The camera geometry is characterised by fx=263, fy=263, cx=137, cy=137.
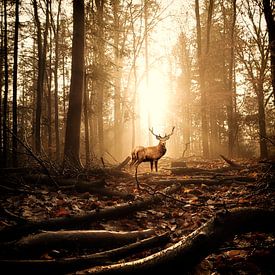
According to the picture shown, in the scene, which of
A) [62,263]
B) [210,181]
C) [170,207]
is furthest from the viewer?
[210,181]

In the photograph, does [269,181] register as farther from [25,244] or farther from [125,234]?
[25,244]

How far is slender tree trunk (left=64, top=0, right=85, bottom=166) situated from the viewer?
9039mm

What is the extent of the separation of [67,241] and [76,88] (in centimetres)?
688

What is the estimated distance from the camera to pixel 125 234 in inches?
139

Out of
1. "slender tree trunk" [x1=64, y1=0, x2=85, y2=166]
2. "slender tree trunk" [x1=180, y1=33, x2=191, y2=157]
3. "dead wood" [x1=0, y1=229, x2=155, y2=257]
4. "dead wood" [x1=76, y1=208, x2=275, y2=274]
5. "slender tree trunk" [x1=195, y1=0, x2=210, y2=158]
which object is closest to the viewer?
"dead wood" [x1=76, y1=208, x2=275, y2=274]

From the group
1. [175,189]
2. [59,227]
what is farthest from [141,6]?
[59,227]

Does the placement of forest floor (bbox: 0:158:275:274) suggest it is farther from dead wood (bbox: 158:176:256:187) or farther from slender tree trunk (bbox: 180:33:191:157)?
slender tree trunk (bbox: 180:33:191:157)

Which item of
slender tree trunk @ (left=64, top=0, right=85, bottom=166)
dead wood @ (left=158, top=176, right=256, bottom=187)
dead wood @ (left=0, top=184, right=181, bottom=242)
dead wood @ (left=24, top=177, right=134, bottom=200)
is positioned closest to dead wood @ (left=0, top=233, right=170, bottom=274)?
dead wood @ (left=0, top=184, right=181, bottom=242)

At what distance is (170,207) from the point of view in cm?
521

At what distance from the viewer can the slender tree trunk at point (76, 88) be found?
904cm

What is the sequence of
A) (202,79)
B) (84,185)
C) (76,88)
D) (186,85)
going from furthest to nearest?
(186,85)
(202,79)
(76,88)
(84,185)

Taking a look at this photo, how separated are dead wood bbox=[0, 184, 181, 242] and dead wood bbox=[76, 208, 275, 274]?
52.8 inches

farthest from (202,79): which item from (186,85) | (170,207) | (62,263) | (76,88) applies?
(62,263)

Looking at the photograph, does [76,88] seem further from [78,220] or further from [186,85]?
[186,85]
